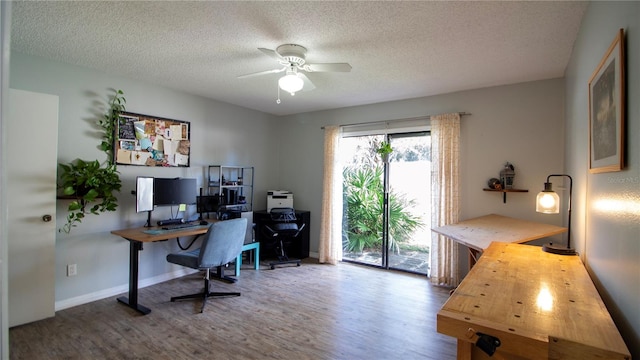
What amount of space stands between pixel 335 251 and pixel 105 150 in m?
3.25

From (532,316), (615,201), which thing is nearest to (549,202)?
(615,201)

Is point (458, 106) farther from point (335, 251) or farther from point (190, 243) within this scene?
point (190, 243)

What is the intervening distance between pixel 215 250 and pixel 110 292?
54.1 inches

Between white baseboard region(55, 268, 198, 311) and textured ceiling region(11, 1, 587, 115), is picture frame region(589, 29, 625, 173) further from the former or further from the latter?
white baseboard region(55, 268, 198, 311)

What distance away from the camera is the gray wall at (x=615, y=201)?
3.41 feet

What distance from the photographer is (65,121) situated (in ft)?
9.80

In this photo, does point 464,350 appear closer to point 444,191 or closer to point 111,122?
point 444,191

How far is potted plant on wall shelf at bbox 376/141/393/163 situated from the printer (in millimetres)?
1639

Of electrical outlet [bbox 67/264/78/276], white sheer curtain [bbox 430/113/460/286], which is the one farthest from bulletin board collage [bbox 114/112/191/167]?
white sheer curtain [bbox 430/113/460/286]

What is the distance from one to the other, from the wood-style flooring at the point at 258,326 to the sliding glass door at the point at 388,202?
69 centimetres

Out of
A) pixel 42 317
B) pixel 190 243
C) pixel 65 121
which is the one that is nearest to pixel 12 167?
pixel 65 121

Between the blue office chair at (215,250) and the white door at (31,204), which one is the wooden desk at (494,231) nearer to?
the blue office chair at (215,250)

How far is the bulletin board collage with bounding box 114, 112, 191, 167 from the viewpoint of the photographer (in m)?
3.41

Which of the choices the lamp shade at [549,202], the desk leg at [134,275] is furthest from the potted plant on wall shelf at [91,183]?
the lamp shade at [549,202]
